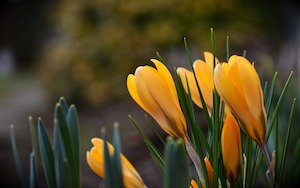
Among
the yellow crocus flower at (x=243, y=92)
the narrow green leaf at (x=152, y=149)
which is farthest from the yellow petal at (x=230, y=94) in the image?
the narrow green leaf at (x=152, y=149)

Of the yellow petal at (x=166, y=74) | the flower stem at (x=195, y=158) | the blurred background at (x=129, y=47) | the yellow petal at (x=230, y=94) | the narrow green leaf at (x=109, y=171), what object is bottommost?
the flower stem at (x=195, y=158)

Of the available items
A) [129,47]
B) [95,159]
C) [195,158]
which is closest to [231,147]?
[195,158]

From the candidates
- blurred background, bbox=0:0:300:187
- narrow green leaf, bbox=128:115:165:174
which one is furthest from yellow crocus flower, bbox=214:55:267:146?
blurred background, bbox=0:0:300:187

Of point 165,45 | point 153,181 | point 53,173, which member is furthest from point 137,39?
point 53,173

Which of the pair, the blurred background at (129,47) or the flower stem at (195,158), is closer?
the flower stem at (195,158)

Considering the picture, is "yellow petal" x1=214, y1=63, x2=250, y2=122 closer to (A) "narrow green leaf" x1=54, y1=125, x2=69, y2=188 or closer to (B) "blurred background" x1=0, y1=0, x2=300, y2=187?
(A) "narrow green leaf" x1=54, y1=125, x2=69, y2=188

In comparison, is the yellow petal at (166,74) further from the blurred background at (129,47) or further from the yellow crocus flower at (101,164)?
the blurred background at (129,47)
